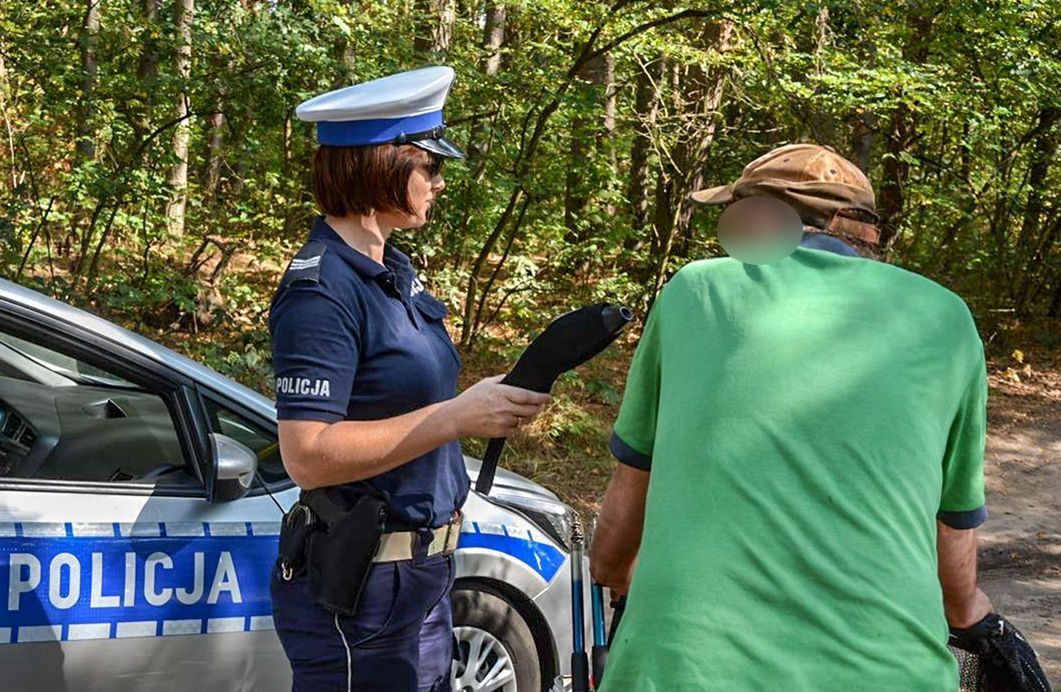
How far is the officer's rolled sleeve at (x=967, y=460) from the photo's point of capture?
1.91 meters

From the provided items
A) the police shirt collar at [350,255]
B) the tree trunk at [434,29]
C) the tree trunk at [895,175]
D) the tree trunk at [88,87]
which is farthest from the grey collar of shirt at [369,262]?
the tree trunk at [895,175]

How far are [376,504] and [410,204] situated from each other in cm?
63

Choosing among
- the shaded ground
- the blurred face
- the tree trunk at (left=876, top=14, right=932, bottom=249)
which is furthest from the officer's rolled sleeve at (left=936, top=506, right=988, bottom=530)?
the tree trunk at (left=876, top=14, right=932, bottom=249)

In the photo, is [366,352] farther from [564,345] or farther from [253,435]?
[253,435]

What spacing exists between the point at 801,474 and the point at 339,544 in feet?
3.63

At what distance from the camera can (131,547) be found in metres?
3.37

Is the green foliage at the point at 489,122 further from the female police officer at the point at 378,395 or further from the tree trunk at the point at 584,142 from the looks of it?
the female police officer at the point at 378,395

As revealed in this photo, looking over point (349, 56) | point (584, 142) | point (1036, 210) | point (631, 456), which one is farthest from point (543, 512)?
point (1036, 210)

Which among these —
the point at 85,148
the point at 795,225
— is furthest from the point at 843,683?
the point at 85,148

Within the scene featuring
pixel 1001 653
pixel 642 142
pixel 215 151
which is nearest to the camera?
pixel 1001 653

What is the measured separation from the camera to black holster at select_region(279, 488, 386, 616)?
8.20 ft

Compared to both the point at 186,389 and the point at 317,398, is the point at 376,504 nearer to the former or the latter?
the point at 317,398

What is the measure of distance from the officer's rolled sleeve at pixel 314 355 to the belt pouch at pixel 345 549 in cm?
23

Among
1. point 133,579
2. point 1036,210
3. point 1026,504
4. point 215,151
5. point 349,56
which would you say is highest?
point 349,56
